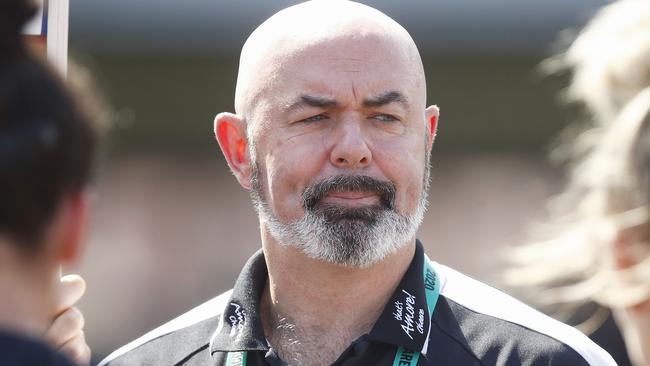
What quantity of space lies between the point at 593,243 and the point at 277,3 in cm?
660

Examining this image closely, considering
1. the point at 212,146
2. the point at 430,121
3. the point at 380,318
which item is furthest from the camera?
the point at 212,146

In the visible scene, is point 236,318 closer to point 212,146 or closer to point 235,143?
point 235,143

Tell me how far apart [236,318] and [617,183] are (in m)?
1.00

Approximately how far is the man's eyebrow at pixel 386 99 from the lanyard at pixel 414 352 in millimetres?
413

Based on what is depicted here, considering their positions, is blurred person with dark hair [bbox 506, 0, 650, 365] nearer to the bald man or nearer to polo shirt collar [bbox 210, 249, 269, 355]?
the bald man

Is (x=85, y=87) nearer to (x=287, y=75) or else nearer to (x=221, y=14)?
(x=287, y=75)

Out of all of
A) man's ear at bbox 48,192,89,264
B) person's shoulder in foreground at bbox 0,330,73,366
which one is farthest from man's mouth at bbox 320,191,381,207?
person's shoulder in foreground at bbox 0,330,73,366

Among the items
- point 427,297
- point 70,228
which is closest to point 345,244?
point 427,297

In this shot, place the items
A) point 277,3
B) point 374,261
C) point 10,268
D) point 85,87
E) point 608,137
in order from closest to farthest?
1. point 10,268
2. point 85,87
3. point 608,137
4. point 374,261
5. point 277,3

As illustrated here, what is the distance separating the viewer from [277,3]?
910 cm

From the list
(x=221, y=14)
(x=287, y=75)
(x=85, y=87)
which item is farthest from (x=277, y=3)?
(x=85, y=87)

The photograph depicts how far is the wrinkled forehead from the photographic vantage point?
2.96 metres

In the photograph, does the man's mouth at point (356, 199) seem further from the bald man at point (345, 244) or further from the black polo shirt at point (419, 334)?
the black polo shirt at point (419, 334)

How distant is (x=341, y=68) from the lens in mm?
2977
